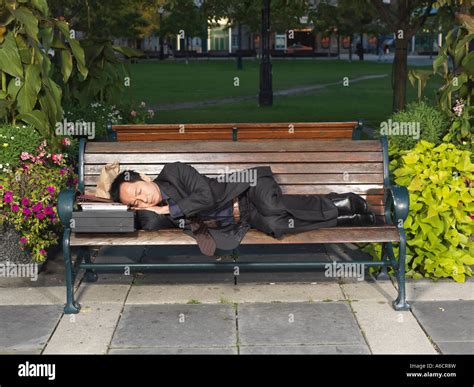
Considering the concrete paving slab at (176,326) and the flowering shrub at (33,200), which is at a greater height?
the flowering shrub at (33,200)

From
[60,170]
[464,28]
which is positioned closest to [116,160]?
[60,170]

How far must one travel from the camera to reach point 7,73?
7.43m

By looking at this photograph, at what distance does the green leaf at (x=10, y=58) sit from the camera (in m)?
7.16

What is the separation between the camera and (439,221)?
6617 mm

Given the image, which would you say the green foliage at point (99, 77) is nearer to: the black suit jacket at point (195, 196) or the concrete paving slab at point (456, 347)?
the black suit jacket at point (195, 196)

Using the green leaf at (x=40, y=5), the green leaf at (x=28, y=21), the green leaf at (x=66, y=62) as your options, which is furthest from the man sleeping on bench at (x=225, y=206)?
the green leaf at (x=40, y=5)

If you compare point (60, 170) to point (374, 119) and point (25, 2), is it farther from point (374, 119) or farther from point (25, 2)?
point (374, 119)

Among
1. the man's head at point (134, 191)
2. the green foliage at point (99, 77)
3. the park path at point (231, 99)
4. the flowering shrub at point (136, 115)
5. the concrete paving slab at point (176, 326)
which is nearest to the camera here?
the concrete paving slab at point (176, 326)

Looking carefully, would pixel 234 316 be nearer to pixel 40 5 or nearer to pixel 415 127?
pixel 415 127

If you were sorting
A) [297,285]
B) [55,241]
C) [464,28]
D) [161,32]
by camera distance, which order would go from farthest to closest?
[161,32]
[464,28]
[55,241]
[297,285]

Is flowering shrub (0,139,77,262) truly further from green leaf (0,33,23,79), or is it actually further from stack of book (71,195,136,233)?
stack of book (71,195,136,233)

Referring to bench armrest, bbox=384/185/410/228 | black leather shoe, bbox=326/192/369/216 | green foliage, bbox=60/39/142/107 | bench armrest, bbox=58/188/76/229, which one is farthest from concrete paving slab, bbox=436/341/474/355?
green foliage, bbox=60/39/142/107

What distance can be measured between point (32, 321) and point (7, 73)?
8.42 ft

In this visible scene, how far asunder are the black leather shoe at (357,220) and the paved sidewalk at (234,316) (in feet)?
1.63
